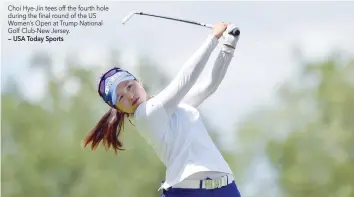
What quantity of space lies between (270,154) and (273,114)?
0.66 ft

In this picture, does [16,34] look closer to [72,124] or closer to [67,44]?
[67,44]

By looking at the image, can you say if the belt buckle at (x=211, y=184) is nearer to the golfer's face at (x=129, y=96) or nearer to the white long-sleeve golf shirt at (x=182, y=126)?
the white long-sleeve golf shirt at (x=182, y=126)

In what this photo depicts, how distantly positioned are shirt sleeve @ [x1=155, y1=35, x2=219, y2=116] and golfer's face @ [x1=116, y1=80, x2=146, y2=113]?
0.09 meters

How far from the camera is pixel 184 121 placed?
7.51ft

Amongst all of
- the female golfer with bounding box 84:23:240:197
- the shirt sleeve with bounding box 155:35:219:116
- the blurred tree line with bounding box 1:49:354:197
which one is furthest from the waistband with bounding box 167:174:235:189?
the blurred tree line with bounding box 1:49:354:197

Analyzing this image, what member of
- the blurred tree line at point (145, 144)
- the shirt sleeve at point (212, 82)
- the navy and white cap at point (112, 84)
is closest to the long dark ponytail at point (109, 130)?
the navy and white cap at point (112, 84)

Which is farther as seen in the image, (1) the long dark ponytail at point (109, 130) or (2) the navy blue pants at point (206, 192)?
(1) the long dark ponytail at point (109, 130)

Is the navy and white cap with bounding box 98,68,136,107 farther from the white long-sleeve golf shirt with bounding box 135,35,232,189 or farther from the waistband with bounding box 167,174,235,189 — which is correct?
the waistband with bounding box 167,174,235,189

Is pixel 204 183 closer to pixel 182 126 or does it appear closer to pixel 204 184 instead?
pixel 204 184

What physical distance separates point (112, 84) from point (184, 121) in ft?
0.78

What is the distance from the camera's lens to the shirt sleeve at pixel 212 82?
7.36 ft

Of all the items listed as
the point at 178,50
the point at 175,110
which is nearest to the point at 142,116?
the point at 175,110

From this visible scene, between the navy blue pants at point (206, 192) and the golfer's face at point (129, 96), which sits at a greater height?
the golfer's face at point (129, 96)

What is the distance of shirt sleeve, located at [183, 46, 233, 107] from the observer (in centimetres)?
224
